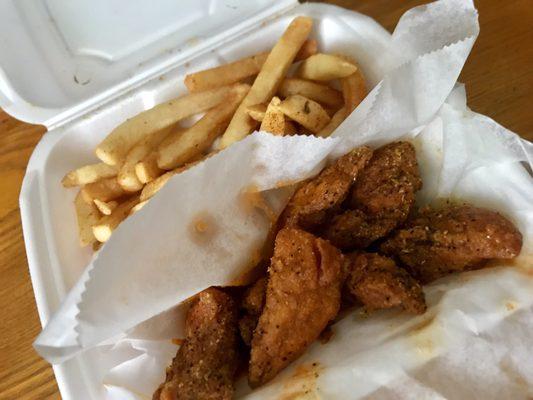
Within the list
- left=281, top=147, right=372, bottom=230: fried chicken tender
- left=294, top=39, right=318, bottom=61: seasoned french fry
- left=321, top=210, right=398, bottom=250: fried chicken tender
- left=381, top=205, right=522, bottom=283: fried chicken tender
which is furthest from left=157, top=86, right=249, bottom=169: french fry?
left=381, top=205, right=522, bottom=283: fried chicken tender

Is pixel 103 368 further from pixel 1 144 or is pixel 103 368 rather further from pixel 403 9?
pixel 403 9

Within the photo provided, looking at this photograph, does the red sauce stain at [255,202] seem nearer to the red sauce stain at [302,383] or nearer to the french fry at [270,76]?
the french fry at [270,76]

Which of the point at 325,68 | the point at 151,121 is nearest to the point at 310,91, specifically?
the point at 325,68

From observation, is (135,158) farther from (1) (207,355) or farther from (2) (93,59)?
(1) (207,355)

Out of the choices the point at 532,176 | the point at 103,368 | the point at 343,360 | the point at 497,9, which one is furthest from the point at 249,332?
the point at 497,9

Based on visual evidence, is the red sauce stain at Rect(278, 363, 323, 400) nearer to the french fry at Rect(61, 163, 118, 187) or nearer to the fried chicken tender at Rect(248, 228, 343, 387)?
the fried chicken tender at Rect(248, 228, 343, 387)

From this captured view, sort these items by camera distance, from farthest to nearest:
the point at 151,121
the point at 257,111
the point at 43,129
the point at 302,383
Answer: the point at 43,129
the point at 151,121
the point at 257,111
the point at 302,383
